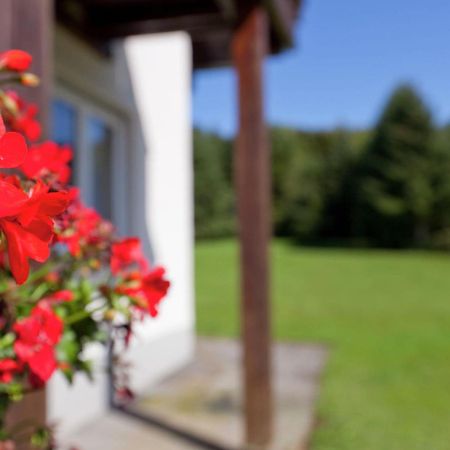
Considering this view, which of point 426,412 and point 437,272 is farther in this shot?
point 437,272

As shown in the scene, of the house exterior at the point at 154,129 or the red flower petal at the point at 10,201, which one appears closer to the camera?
the red flower petal at the point at 10,201

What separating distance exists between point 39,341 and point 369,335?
5.90 meters

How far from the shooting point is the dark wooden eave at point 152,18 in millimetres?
3314

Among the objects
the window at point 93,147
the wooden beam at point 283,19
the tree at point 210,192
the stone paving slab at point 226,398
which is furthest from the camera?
the tree at point 210,192

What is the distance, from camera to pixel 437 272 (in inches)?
563

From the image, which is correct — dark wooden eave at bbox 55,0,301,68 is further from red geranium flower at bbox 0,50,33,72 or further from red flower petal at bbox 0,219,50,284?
red flower petal at bbox 0,219,50,284

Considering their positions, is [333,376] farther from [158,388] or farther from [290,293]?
[290,293]

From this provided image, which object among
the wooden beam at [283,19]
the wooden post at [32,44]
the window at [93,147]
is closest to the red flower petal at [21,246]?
the wooden post at [32,44]

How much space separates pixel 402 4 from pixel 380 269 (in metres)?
10.4

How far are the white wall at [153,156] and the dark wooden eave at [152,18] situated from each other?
0.14 metres

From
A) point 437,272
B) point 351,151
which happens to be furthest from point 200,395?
point 351,151

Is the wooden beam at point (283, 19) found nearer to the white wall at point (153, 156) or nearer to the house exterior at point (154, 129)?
the house exterior at point (154, 129)

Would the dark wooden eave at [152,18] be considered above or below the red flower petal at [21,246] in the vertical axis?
above

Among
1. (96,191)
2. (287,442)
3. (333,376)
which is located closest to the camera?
(287,442)
